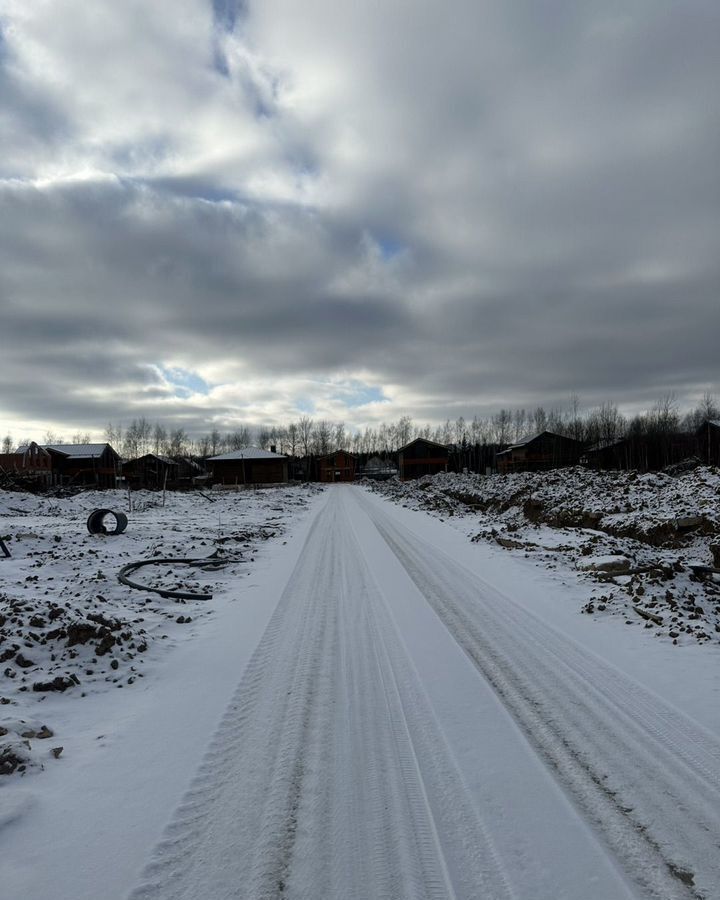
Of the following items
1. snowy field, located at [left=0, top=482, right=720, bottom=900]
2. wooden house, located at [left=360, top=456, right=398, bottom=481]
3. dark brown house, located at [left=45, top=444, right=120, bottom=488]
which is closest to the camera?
snowy field, located at [left=0, top=482, right=720, bottom=900]

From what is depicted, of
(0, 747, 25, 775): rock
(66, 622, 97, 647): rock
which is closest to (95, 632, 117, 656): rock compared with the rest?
(66, 622, 97, 647): rock

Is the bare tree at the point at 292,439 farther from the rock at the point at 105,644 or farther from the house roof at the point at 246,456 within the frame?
the rock at the point at 105,644

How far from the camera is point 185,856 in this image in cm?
319

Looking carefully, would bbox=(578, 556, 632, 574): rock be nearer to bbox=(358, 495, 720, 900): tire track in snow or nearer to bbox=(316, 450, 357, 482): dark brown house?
bbox=(358, 495, 720, 900): tire track in snow

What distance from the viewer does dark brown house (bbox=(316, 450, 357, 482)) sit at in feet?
309

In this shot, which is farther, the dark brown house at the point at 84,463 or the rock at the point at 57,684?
the dark brown house at the point at 84,463

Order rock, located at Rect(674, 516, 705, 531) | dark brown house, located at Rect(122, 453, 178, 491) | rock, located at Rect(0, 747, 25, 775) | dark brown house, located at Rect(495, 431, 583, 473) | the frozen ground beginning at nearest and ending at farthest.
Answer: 1. rock, located at Rect(0, 747, 25, 775)
2. the frozen ground
3. rock, located at Rect(674, 516, 705, 531)
4. dark brown house, located at Rect(122, 453, 178, 491)
5. dark brown house, located at Rect(495, 431, 583, 473)

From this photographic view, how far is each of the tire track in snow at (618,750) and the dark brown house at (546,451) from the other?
7481cm

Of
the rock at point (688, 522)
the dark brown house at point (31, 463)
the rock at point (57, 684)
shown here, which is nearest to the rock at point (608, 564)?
the rock at point (688, 522)

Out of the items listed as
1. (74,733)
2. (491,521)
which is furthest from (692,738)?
(491,521)

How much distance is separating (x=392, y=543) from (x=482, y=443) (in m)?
95.2

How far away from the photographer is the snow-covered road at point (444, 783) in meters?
2.99

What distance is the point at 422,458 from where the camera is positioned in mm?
83250

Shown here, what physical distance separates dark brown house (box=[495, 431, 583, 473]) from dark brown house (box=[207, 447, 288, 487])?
34837mm
